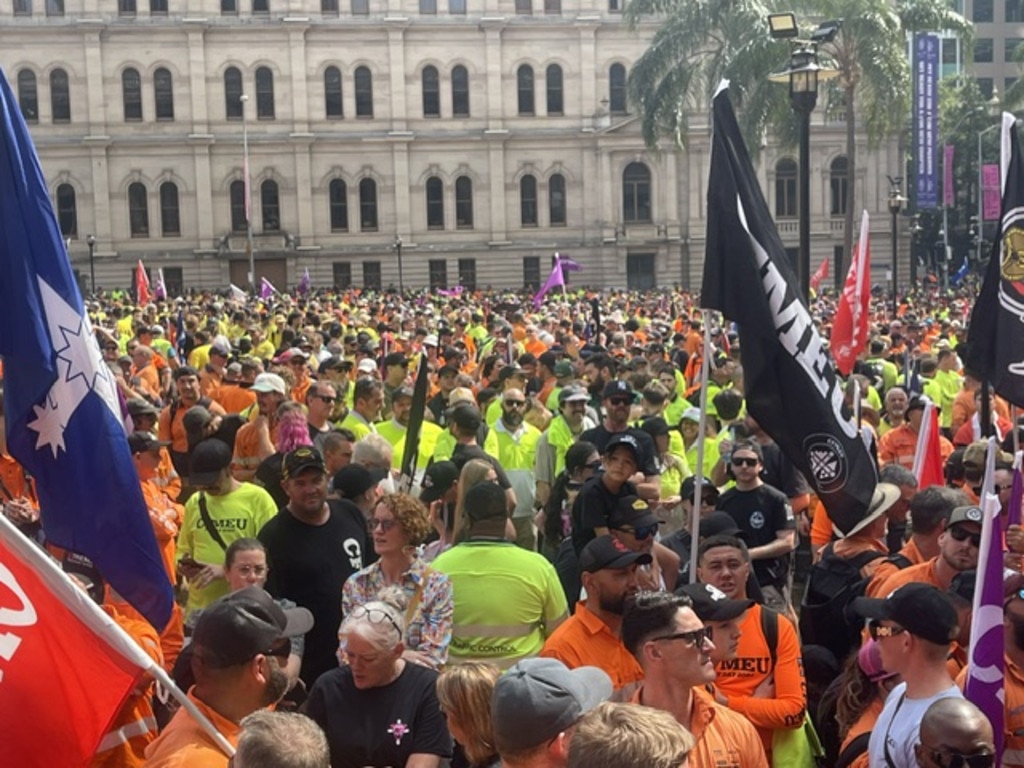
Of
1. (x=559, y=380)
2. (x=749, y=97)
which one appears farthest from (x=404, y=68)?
(x=559, y=380)

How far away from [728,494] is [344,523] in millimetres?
2317

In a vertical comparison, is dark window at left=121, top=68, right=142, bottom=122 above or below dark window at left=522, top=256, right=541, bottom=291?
above

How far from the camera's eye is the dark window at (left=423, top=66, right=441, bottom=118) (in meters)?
61.6

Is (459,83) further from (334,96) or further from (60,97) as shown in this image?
(60,97)

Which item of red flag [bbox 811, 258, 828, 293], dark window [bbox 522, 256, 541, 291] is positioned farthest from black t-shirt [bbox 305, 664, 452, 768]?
dark window [bbox 522, 256, 541, 291]

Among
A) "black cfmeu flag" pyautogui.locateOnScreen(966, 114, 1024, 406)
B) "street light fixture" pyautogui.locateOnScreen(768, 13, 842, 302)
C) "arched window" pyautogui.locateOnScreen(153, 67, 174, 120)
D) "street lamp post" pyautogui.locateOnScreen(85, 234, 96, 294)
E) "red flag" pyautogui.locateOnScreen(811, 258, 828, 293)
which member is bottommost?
"street lamp post" pyautogui.locateOnScreen(85, 234, 96, 294)

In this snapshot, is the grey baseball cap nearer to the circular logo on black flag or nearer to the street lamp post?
the circular logo on black flag

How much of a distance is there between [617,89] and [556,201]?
213 inches

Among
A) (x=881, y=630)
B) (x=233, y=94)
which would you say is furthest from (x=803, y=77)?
(x=233, y=94)

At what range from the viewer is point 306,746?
3502mm

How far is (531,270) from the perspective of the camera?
62.8m

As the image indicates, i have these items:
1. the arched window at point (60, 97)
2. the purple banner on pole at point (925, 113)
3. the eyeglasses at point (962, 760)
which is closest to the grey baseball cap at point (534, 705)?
the eyeglasses at point (962, 760)

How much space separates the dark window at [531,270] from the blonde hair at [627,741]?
59170mm

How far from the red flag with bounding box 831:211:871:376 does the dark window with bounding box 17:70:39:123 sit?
2031 inches
